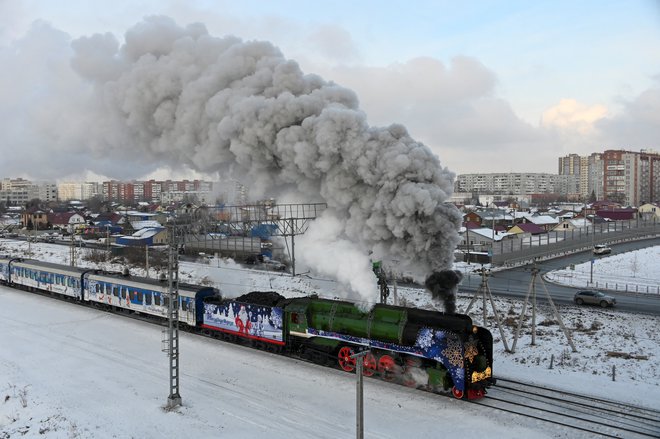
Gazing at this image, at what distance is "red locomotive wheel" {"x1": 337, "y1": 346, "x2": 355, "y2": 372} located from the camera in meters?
18.5

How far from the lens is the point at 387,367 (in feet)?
57.6

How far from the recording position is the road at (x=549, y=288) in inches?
1249

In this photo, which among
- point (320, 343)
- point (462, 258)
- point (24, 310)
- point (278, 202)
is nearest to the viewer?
point (320, 343)

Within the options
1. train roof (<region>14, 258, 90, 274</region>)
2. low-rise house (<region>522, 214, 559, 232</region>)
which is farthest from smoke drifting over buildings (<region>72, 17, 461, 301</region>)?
low-rise house (<region>522, 214, 559, 232</region>)

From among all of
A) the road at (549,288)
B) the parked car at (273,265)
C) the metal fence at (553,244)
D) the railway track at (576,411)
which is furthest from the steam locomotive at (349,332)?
the metal fence at (553,244)

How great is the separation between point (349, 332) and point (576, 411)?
7.60 metres

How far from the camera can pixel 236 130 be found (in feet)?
71.5

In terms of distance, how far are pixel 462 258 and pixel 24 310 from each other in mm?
39148

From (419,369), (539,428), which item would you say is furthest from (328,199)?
(539,428)

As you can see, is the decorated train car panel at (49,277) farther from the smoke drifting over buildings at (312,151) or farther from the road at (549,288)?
the road at (549,288)

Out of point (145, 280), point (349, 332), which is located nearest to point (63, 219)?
point (145, 280)

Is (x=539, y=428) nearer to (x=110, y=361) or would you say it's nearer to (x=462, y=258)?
(x=110, y=361)

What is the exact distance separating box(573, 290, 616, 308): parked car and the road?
0.62 metres

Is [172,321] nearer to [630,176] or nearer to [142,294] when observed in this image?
[142,294]
